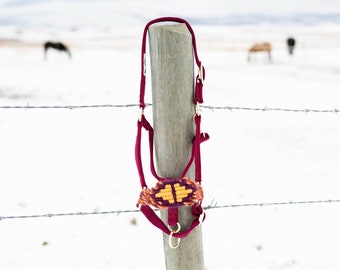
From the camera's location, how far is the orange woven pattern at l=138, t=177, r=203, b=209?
4.35 ft

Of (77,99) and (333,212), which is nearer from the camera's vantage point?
(333,212)

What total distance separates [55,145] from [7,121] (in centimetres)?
141

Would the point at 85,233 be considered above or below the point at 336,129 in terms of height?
below

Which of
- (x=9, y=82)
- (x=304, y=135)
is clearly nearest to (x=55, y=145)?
(x=304, y=135)

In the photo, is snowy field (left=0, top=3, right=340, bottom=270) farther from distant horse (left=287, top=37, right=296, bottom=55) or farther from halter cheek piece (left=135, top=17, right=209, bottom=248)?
distant horse (left=287, top=37, right=296, bottom=55)

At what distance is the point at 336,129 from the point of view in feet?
19.7

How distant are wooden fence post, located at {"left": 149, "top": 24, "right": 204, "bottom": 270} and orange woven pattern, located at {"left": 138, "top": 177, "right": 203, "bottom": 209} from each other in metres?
0.09

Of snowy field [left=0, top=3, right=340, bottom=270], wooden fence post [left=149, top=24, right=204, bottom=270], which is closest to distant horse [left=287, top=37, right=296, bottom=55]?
snowy field [left=0, top=3, right=340, bottom=270]

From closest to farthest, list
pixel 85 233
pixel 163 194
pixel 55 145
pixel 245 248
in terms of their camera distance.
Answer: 1. pixel 163 194
2. pixel 245 248
3. pixel 85 233
4. pixel 55 145

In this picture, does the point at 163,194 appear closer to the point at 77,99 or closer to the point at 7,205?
the point at 7,205

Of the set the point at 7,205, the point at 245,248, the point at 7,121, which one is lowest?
the point at 245,248

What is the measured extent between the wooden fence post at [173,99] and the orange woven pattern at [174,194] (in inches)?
3.7

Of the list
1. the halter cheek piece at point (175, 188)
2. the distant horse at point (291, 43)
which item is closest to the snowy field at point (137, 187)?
the halter cheek piece at point (175, 188)

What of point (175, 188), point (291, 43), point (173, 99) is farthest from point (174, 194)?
point (291, 43)
